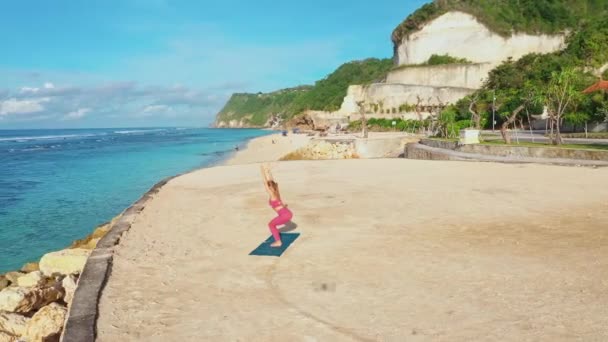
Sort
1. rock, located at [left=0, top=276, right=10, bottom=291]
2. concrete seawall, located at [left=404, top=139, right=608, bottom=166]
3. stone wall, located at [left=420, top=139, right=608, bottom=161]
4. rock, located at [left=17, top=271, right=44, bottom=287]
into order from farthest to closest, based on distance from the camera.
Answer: stone wall, located at [left=420, top=139, right=608, bottom=161]
concrete seawall, located at [left=404, top=139, right=608, bottom=166]
rock, located at [left=0, top=276, right=10, bottom=291]
rock, located at [left=17, top=271, right=44, bottom=287]

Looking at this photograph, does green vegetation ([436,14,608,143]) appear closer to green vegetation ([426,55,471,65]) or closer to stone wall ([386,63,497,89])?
stone wall ([386,63,497,89])

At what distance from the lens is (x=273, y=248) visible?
7.15m

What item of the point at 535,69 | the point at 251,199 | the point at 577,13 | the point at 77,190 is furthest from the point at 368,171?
the point at 577,13

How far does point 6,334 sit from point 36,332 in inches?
26.5

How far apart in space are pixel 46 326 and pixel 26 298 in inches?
55.5

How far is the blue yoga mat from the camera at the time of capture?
6.95 meters

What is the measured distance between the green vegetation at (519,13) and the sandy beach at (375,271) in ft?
217

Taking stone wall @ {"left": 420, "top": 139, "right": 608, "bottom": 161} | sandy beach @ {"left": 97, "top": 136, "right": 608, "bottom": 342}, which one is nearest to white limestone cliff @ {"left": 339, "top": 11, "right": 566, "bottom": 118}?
stone wall @ {"left": 420, "top": 139, "right": 608, "bottom": 161}

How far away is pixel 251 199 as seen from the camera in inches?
488

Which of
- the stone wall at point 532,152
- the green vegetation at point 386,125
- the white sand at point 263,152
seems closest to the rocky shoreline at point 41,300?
the stone wall at point 532,152

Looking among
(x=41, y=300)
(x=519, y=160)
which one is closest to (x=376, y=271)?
(x=41, y=300)

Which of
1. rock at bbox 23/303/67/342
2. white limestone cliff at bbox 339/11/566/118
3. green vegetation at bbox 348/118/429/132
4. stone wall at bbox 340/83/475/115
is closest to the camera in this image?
rock at bbox 23/303/67/342

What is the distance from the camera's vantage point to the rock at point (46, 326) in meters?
5.38

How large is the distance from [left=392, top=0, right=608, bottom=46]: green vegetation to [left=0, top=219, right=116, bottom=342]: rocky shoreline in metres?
73.3
